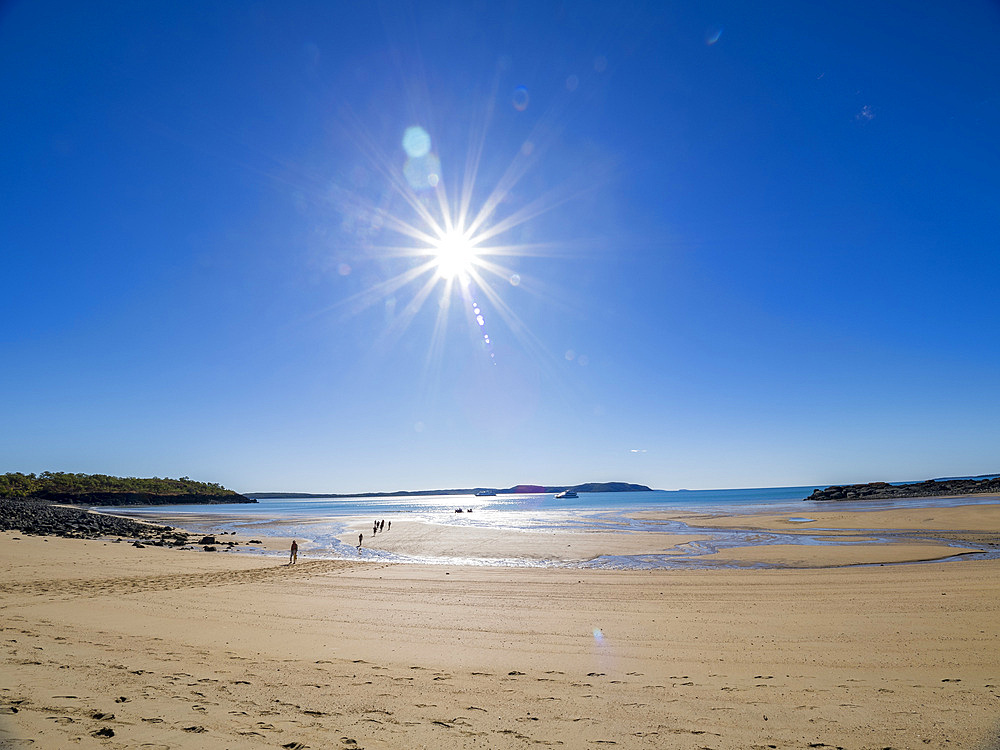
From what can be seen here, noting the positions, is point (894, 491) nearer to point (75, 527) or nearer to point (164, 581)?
point (164, 581)

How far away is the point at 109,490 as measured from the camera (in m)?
121

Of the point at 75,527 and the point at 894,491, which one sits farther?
the point at 894,491

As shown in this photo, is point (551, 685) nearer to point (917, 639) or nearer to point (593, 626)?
point (593, 626)

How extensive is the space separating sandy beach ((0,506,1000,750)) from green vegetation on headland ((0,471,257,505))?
103 metres

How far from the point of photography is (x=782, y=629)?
11.3 m

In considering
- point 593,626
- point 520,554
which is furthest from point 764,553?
point 593,626

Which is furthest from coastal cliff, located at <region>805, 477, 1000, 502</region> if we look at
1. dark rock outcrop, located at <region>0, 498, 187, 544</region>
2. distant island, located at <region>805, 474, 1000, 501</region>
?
dark rock outcrop, located at <region>0, 498, 187, 544</region>

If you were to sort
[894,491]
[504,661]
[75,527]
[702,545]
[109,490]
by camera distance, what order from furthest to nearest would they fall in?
[109,490], [894,491], [75,527], [702,545], [504,661]

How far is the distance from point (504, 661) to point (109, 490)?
148844 millimetres

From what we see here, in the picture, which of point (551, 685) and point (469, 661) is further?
point (469, 661)

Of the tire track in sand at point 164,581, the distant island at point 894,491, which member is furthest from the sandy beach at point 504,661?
the distant island at point 894,491

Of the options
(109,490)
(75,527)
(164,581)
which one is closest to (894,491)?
(164,581)

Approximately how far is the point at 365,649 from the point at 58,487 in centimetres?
13755

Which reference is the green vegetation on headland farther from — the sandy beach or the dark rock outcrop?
the sandy beach
